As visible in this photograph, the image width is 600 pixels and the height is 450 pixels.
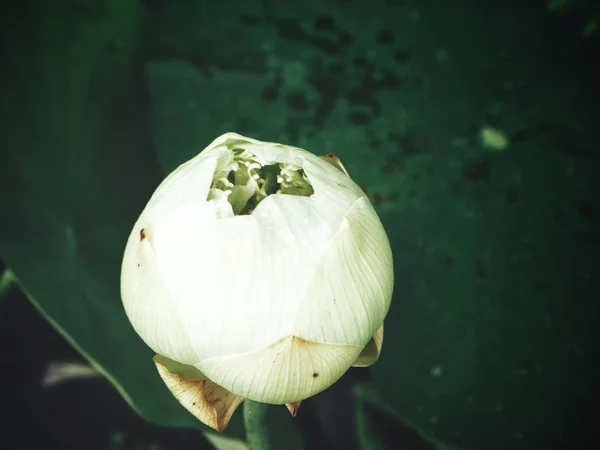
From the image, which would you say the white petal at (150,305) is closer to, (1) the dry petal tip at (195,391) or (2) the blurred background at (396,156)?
(1) the dry petal tip at (195,391)

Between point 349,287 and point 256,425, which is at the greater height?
point 349,287

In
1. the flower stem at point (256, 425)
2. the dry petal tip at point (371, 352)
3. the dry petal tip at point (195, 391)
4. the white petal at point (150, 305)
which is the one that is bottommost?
the flower stem at point (256, 425)

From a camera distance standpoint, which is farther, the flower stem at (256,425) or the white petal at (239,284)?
the flower stem at (256,425)

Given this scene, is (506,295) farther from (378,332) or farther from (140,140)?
(140,140)

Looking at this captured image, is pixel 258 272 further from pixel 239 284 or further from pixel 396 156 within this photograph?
pixel 396 156

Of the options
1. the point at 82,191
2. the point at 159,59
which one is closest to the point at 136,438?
the point at 82,191

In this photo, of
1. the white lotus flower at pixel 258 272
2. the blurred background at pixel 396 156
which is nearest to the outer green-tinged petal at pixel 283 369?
the white lotus flower at pixel 258 272

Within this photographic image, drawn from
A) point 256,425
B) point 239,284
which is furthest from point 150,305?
point 256,425

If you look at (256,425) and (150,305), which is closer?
(150,305)
